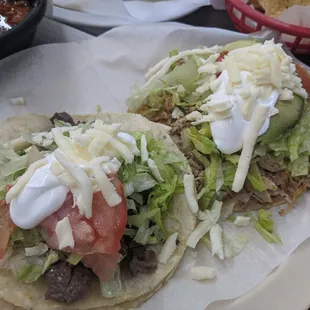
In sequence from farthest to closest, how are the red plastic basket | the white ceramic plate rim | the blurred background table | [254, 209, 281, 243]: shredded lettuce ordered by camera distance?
the blurred background table, the white ceramic plate rim, the red plastic basket, [254, 209, 281, 243]: shredded lettuce

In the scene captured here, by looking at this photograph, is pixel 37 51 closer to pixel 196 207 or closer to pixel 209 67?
pixel 209 67

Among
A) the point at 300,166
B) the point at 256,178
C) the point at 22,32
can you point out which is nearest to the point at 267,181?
the point at 256,178

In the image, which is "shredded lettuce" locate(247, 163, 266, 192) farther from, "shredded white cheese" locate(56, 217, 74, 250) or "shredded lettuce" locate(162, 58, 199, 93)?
"shredded white cheese" locate(56, 217, 74, 250)

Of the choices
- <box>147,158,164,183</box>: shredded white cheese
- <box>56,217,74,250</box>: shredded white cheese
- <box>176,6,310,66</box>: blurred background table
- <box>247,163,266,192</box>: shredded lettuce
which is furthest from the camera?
<box>176,6,310,66</box>: blurred background table

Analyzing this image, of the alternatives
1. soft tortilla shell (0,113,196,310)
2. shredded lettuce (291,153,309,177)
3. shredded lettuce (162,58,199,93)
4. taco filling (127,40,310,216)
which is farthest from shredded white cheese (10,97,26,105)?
shredded lettuce (291,153,309,177)

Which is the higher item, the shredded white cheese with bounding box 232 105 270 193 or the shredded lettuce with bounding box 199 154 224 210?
the shredded white cheese with bounding box 232 105 270 193

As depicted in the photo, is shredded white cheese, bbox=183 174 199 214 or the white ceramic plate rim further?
the white ceramic plate rim

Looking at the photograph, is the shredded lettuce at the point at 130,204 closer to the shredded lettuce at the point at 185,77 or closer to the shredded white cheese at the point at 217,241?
the shredded white cheese at the point at 217,241

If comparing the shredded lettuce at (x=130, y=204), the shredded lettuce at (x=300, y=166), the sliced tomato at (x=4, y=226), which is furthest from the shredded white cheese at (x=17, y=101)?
the shredded lettuce at (x=300, y=166)
